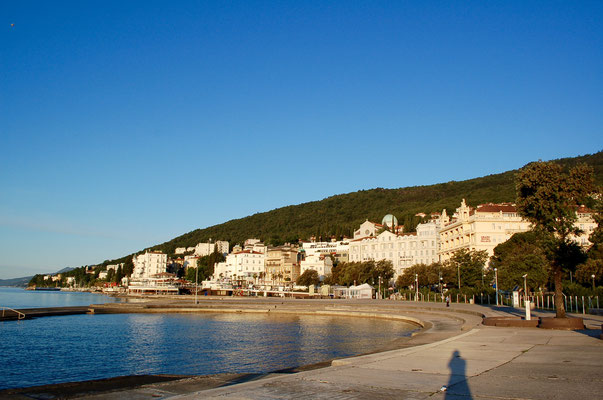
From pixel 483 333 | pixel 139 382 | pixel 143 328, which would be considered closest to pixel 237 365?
pixel 139 382

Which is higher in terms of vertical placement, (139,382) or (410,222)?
(410,222)

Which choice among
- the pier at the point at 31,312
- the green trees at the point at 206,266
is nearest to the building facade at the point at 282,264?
the green trees at the point at 206,266

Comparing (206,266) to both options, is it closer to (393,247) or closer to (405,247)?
(393,247)

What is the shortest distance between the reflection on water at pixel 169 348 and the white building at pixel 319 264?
2954 inches

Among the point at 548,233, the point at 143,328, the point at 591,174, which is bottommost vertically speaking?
the point at 143,328

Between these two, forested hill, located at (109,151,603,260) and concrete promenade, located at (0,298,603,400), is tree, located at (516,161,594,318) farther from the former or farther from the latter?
forested hill, located at (109,151,603,260)

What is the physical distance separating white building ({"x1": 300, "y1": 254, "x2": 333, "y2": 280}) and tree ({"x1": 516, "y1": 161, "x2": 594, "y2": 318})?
97.2 m

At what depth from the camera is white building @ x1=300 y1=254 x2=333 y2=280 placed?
123 m

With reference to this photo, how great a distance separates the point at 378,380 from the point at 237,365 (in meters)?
15.1

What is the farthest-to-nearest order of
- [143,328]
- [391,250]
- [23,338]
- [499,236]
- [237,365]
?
[391,250] → [499,236] → [143,328] → [23,338] → [237,365]

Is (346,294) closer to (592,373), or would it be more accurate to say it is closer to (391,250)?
(391,250)

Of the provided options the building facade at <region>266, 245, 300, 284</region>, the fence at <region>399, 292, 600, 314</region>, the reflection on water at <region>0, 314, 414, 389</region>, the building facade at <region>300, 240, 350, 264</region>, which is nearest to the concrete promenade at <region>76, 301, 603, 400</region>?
the reflection on water at <region>0, 314, 414, 389</region>

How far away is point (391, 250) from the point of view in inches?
4070

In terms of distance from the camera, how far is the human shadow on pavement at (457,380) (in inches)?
338
